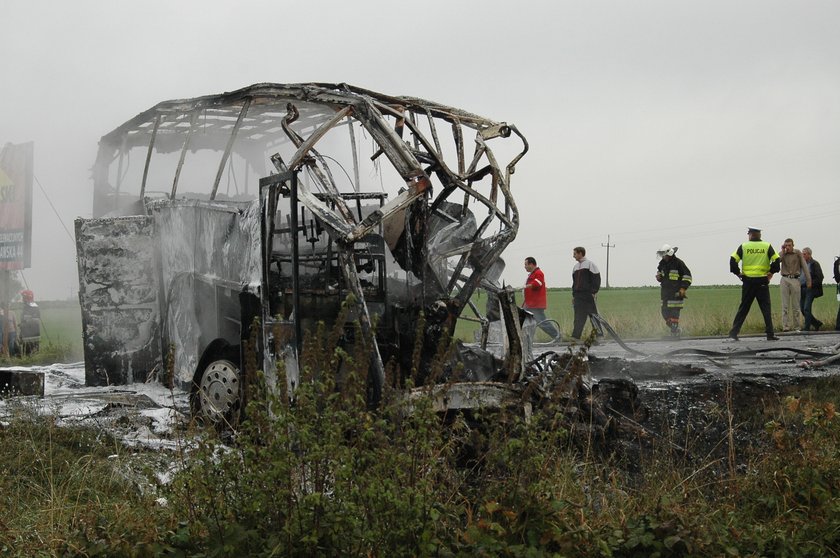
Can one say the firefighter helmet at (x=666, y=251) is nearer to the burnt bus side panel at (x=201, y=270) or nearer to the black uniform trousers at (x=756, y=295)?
the black uniform trousers at (x=756, y=295)

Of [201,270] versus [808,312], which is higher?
[201,270]

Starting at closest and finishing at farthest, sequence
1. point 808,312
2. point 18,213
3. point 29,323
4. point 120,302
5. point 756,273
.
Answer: point 120,302
point 756,273
point 18,213
point 29,323
point 808,312

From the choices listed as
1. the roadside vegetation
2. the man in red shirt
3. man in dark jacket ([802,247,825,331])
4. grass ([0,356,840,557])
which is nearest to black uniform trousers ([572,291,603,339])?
the man in red shirt

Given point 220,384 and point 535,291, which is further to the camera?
point 535,291

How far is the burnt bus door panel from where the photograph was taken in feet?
32.3

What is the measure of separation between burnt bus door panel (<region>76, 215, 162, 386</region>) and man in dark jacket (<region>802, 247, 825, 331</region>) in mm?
14050

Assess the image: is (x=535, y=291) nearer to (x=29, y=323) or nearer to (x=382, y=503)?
(x=29, y=323)

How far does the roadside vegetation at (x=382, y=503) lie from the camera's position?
142 inches

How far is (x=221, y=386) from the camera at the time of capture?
7.65m

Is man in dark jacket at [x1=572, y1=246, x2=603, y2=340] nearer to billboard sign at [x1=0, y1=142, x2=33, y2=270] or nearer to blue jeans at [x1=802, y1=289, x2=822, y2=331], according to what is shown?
blue jeans at [x1=802, y1=289, x2=822, y2=331]

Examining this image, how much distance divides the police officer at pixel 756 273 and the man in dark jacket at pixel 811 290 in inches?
135

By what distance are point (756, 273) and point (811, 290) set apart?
4046 millimetres

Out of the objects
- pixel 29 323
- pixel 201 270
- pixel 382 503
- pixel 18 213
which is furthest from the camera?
pixel 29 323

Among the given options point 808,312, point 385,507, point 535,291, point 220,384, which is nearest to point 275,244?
point 220,384
